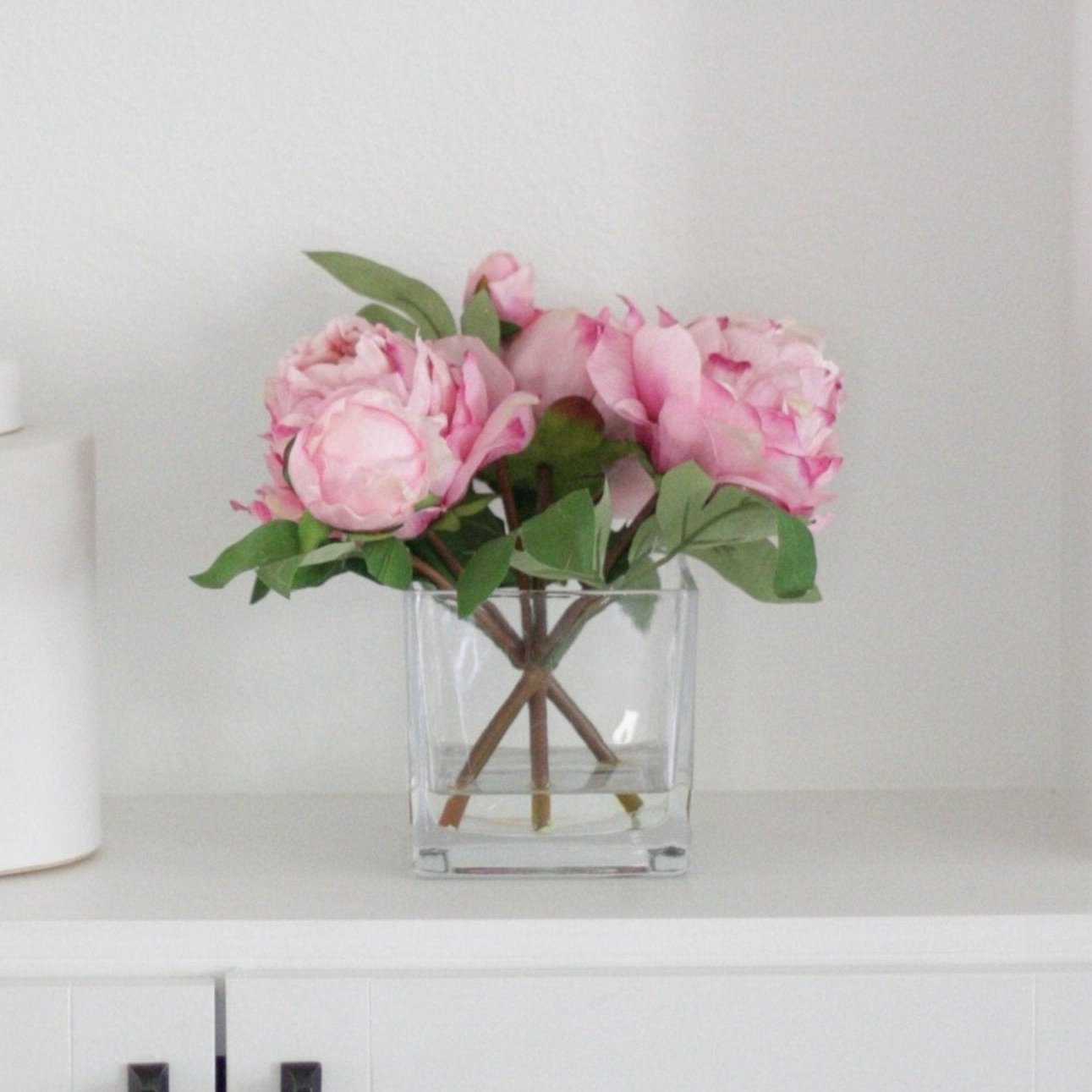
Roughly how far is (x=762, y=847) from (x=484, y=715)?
0.55 ft

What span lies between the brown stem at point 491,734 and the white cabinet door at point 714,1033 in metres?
0.10

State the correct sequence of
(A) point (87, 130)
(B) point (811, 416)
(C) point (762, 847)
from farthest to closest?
(A) point (87, 130)
(C) point (762, 847)
(B) point (811, 416)

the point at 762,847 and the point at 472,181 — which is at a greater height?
the point at 472,181

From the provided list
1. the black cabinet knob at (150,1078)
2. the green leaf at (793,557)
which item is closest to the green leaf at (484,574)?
the green leaf at (793,557)

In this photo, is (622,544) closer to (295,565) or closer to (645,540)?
(645,540)

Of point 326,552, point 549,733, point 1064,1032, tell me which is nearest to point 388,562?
point 326,552

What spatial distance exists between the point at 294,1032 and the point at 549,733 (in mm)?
184

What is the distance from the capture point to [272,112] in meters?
0.93

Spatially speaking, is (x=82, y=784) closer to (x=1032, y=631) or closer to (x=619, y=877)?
(x=619, y=877)

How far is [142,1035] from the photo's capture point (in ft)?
2.17

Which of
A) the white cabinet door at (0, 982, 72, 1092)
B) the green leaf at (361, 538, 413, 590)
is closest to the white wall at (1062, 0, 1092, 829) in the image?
the green leaf at (361, 538, 413, 590)

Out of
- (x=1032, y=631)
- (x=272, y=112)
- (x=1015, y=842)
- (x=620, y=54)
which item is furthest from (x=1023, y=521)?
(x=272, y=112)

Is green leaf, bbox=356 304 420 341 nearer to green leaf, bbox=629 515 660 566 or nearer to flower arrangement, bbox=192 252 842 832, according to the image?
flower arrangement, bbox=192 252 842 832

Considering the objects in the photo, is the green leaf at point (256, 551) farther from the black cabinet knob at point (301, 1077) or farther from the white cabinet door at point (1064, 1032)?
the white cabinet door at point (1064, 1032)
